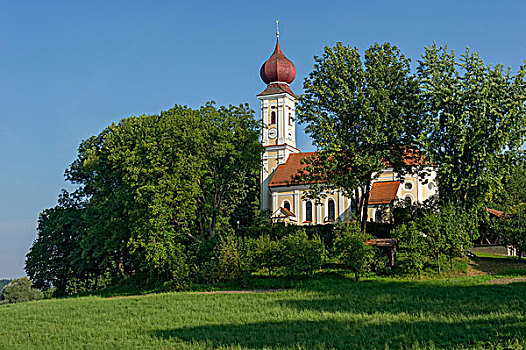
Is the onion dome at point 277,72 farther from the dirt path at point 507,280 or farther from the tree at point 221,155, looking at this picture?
the dirt path at point 507,280

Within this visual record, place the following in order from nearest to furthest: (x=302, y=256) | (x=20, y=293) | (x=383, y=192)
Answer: (x=302, y=256)
(x=383, y=192)
(x=20, y=293)

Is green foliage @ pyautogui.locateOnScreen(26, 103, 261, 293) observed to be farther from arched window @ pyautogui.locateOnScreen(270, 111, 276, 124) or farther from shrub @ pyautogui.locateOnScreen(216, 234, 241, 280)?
arched window @ pyautogui.locateOnScreen(270, 111, 276, 124)

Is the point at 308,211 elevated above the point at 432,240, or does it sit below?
above

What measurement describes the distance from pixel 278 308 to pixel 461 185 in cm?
1335

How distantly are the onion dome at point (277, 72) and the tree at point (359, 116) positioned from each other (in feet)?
89.3

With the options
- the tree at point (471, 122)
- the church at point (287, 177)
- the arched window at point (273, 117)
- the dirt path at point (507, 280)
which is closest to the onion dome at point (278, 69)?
the church at point (287, 177)

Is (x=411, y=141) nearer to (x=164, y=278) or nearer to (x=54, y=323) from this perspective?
(x=164, y=278)

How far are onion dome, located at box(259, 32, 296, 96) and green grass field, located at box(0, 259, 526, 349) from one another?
3444 cm

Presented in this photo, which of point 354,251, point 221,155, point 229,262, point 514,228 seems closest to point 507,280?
point 354,251

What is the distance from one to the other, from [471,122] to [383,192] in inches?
883

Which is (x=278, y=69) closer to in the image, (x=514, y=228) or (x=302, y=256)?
(x=514, y=228)

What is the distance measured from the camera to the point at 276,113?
60.8 metres

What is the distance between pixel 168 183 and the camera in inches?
1428

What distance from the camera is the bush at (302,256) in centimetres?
3038
